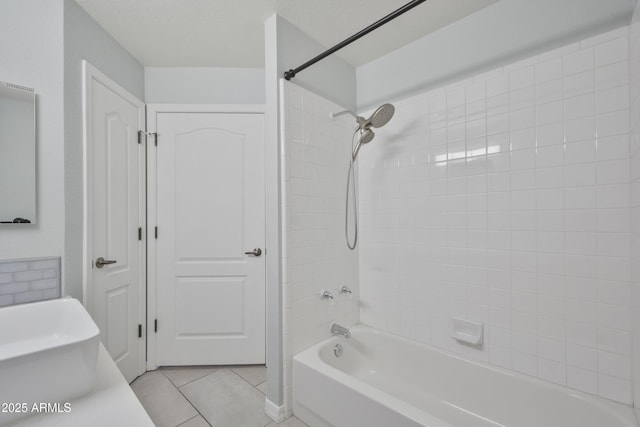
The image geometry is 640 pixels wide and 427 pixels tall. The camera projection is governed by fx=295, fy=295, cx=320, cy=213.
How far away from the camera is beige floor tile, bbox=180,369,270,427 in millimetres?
1700

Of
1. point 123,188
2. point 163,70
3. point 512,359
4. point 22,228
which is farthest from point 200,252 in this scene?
point 512,359

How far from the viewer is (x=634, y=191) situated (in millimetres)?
1210

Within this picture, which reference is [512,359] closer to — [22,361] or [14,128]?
[22,361]

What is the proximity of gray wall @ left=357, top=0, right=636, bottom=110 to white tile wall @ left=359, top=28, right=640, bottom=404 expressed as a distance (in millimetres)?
77

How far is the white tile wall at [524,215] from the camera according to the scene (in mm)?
1312

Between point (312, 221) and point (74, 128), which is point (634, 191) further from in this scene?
point (74, 128)

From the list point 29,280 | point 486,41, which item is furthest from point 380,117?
point 29,280

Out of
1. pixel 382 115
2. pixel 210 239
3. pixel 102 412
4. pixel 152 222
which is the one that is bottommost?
pixel 102 412

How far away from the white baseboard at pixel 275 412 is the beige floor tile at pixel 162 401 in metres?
0.43

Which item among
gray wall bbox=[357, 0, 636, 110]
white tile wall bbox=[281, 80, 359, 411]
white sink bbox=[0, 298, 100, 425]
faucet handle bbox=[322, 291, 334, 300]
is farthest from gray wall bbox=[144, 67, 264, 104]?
white sink bbox=[0, 298, 100, 425]

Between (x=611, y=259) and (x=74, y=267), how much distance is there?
2626mm

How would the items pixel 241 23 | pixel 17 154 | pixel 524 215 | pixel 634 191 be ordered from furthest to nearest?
pixel 241 23 < pixel 524 215 < pixel 17 154 < pixel 634 191

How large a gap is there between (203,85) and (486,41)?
1957 mm

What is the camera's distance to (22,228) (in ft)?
4.57
